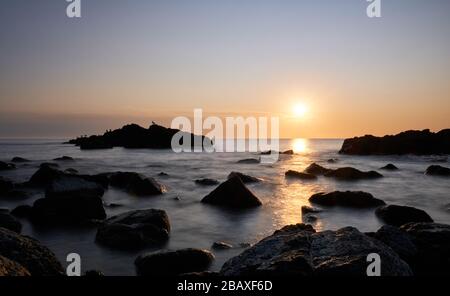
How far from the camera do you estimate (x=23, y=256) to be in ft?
20.4

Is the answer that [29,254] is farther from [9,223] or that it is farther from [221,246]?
[9,223]

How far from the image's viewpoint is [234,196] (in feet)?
54.3

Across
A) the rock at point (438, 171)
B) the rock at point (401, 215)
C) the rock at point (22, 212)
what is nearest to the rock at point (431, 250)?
the rock at point (401, 215)

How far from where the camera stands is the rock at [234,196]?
16.5 m

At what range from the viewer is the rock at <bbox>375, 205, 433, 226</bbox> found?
40.6 ft

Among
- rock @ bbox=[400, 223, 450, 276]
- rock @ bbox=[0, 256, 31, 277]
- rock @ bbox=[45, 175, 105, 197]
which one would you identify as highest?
rock @ bbox=[0, 256, 31, 277]

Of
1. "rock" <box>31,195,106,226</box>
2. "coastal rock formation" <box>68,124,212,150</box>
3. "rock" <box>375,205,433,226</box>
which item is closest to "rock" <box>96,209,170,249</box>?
"rock" <box>31,195,106,226</box>

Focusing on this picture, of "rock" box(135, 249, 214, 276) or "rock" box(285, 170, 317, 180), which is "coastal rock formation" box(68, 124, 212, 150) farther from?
"rock" box(135, 249, 214, 276)

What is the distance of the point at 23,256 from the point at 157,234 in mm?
4883

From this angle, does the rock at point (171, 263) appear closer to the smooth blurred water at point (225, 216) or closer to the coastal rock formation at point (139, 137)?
the smooth blurred water at point (225, 216)

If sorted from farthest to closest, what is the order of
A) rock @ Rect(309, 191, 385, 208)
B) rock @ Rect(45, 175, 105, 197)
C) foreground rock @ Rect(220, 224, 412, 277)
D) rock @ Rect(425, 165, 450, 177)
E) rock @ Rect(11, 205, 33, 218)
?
rock @ Rect(425, 165, 450, 177) < rock @ Rect(309, 191, 385, 208) < rock @ Rect(11, 205, 33, 218) < rock @ Rect(45, 175, 105, 197) < foreground rock @ Rect(220, 224, 412, 277)

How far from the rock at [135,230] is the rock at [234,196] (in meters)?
5.29

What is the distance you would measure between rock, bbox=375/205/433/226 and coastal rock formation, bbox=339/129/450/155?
6365 centimetres
